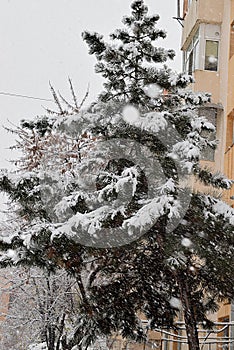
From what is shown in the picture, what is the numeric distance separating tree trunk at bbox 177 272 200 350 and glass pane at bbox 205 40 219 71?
394 inches

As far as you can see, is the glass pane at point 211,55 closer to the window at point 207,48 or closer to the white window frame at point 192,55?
the window at point 207,48

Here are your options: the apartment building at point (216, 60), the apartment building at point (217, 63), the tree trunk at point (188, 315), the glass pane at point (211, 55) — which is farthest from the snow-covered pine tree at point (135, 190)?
the glass pane at point (211, 55)

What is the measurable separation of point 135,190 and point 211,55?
10.8 metres

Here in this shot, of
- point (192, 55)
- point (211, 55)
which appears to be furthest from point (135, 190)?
point (192, 55)

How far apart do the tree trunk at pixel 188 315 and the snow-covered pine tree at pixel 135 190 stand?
0.05 feet

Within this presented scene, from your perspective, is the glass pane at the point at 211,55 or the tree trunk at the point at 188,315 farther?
the glass pane at the point at 211,55

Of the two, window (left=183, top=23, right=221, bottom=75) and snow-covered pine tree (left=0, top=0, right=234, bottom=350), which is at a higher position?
window (left=183, top=23, right=221, bottom=75)

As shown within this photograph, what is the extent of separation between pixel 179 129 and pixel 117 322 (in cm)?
324

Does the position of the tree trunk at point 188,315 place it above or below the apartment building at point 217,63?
below

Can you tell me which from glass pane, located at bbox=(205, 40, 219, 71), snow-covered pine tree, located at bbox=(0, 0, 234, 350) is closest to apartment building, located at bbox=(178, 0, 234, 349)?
glass pane, located at bbox=(205, 40, 219, 71)

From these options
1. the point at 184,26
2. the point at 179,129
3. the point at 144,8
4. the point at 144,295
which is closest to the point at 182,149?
the point at 179,129

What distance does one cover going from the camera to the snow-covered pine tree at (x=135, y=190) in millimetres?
8359

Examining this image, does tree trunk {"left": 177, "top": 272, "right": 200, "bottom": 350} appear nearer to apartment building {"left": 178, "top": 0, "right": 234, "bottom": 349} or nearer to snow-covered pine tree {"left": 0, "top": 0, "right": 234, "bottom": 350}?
snow-covered pine tree {"left": 0, "top": 0, "right": 234, "bottom": 350}

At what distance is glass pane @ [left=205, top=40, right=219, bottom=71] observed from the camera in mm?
18297
